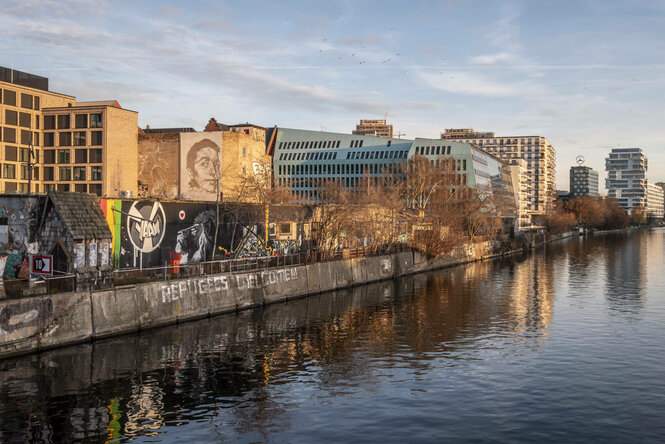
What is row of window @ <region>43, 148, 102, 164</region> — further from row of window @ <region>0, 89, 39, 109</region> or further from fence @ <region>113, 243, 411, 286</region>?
fence @ <region>113, 243, 411, 286</region>

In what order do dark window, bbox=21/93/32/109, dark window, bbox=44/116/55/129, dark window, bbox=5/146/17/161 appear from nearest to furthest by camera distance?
dark window, bbox=5/146/17/161 < dark window, bbox=21/93/32/109 < dark window, bbox=44/116/55/129

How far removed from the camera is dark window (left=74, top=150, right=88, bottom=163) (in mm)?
113500

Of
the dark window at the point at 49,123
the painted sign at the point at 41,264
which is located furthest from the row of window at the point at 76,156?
the painted sign at the point at 41,264

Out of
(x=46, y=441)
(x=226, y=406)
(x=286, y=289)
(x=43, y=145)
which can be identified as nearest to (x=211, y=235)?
(x=286, y=289)

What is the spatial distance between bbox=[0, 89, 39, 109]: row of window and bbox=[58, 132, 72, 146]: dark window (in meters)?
6.70

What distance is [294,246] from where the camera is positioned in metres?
70.7

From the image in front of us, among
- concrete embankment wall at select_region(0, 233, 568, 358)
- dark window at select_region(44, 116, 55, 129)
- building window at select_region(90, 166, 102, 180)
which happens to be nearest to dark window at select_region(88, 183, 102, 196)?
building window at select_region(90, 166, 102, 180)

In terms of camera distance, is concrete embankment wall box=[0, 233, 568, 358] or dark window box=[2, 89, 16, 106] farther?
dark window box=[2, 89, 16, 106]

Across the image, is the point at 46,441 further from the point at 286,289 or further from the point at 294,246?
the point at 294,246

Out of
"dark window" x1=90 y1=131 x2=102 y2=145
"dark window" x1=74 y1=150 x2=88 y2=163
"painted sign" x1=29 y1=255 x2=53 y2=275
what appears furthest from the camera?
"dark window" x1=74 y1=150 x2=88 y2=163

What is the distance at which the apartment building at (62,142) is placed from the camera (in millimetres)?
111188

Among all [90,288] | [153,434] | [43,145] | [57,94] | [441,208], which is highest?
[57,94]

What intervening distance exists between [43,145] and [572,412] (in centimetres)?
10973

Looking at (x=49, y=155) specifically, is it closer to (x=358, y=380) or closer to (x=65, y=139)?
(x=65, y=139)
